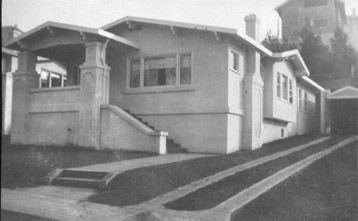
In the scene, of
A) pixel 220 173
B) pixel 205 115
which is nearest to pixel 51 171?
pixel 220 173

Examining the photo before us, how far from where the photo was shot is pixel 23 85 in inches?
459

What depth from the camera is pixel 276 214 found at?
5266 millimetres

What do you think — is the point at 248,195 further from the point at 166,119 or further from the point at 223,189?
the point at 166,119

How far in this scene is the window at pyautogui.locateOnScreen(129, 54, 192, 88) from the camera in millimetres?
11906

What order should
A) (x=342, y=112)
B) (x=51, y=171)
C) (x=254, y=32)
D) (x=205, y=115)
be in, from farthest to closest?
(x=342, y=112)
(x=254, y=32)
(x=205, y=115)
(x=51, y=171)

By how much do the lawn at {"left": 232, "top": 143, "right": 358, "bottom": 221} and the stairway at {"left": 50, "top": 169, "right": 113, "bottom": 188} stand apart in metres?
2.39

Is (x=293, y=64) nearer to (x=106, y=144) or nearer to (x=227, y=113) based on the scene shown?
(x=227, y=113)

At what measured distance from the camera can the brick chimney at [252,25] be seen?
46.2 feet

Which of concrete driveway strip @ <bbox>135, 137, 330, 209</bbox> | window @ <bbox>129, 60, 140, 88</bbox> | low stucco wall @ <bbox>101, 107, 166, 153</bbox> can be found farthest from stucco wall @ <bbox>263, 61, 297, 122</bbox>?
low stucco wall @ <bbox>101, 107, 166, 153</bbox>

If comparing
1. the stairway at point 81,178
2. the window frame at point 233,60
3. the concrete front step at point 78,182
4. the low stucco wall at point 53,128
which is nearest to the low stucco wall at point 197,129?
the window frame at point 233,60

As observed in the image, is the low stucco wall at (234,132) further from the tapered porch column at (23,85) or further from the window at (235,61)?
the tapered porch column at (23,85)

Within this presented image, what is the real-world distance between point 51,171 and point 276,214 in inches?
151

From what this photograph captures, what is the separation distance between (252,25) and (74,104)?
711 cm

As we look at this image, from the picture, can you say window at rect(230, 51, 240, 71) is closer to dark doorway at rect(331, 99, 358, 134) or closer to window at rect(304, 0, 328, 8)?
window at rect(304, 0, 328, 8)
